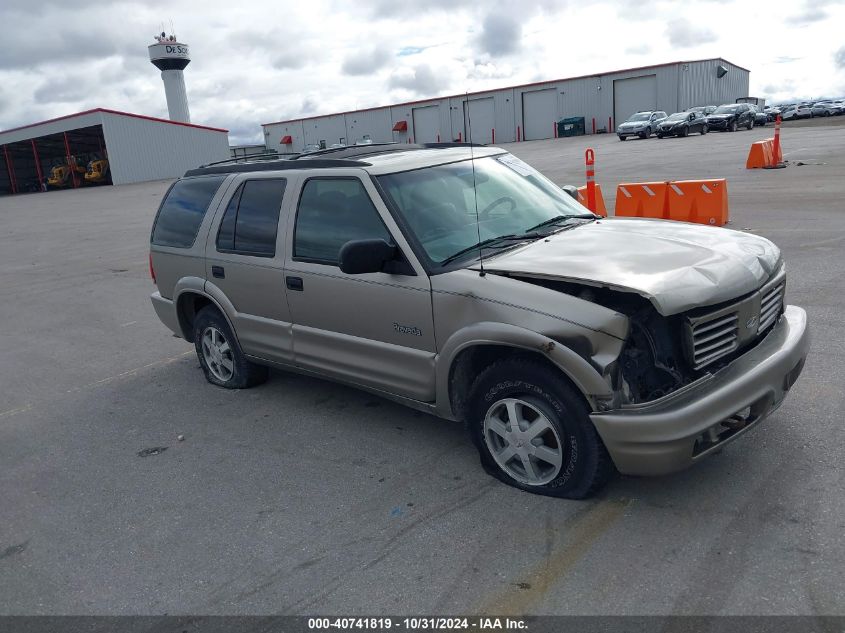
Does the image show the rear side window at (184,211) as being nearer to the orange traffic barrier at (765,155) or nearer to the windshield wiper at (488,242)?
the windshield wiper at (488,242)

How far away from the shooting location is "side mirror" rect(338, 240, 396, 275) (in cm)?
381

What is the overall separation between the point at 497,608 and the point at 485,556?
362 millimetres

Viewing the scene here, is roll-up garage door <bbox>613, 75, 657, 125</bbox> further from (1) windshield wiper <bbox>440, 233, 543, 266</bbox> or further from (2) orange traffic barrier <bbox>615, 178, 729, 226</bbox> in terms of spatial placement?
(1) windshield wiper <bbox>440, 233, 543, 266</bbox>

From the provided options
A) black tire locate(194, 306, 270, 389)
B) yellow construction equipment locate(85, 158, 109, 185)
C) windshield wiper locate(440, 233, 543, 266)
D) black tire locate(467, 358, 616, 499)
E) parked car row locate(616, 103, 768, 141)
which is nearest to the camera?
black tire locate(467, 358, 616, 499)

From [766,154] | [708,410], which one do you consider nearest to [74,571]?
[708,410]

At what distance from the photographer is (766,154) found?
A: 18.9 metres

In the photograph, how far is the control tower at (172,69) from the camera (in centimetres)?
6906

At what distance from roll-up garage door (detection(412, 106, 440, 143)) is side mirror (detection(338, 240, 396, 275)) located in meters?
60.7

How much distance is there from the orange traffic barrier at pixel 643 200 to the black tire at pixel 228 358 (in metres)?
7.85

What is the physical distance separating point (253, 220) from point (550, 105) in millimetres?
→ 59058

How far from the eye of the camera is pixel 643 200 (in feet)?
38.8

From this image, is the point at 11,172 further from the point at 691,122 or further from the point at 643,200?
the point at 643,200
